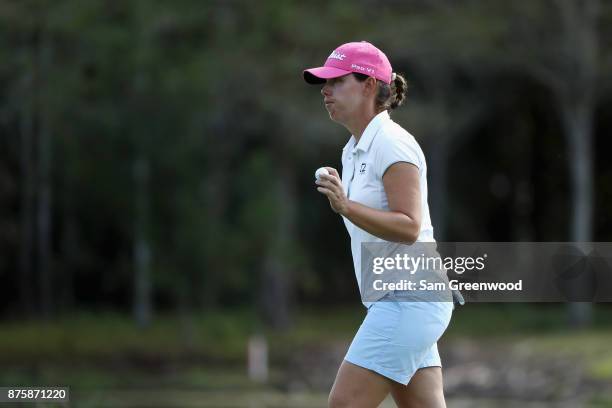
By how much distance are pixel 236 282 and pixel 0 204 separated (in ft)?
17.5

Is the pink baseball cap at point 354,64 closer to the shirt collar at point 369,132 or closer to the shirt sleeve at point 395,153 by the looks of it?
the shirt collar at point 369,132

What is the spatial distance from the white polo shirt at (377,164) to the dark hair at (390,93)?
0.08 meters

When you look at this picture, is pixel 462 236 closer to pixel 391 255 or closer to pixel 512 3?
pixel 512 3

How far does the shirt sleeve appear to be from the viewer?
14.3 feet

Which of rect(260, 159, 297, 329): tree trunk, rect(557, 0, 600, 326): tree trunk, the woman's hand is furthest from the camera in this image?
rect(260, 159, 297, 329): tree trunk

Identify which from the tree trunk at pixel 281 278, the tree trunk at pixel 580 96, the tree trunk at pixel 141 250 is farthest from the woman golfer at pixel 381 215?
the tree trunk at pixel 580 96

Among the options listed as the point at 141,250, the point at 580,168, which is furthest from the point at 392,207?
the point at 580,168

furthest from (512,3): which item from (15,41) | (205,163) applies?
(15,41)

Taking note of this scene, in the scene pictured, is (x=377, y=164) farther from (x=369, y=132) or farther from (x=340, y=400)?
(x=340, y=400)

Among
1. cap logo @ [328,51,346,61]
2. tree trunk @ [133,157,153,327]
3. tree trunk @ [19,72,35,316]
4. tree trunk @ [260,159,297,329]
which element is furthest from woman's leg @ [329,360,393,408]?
tree trunk @ [260,159,297,329]

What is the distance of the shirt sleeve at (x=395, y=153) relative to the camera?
4344 millimetres

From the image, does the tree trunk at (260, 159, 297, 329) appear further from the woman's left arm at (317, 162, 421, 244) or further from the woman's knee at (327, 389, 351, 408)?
the woman's left arm at (317, 162, 421, 244)

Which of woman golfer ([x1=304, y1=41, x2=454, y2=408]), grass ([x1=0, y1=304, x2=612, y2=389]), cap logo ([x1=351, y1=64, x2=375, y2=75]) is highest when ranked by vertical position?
grass ([x1=0, y1=304, x2=612, y2=389])

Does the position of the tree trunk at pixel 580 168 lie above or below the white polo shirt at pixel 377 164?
above
